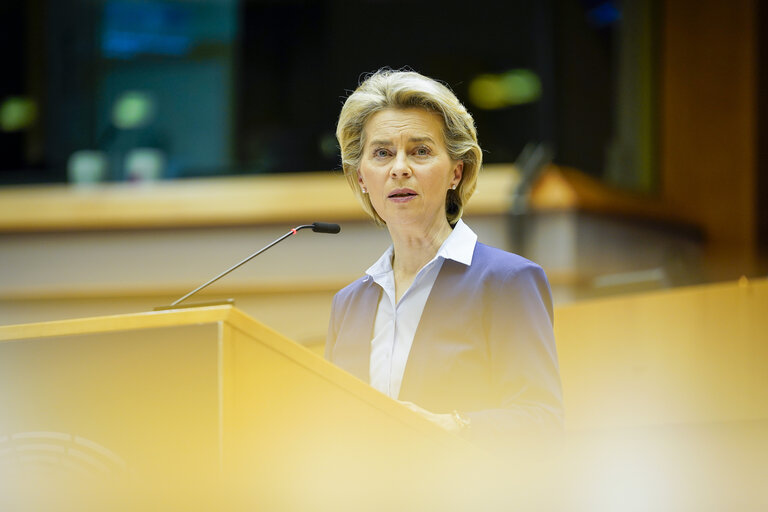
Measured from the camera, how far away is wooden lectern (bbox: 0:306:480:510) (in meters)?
0.81

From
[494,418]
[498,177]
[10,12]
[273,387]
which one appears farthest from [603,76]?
[273,387]

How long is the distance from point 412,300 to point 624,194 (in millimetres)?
2378

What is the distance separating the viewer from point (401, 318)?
118 cm

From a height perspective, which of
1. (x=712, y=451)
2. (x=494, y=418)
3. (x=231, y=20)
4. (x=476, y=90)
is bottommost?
(x=712, y=451)

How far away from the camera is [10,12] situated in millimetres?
3744

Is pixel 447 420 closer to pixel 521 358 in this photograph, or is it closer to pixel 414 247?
pixel 521 358

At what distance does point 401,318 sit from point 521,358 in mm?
188

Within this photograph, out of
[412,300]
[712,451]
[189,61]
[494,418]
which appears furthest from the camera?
[189,61]

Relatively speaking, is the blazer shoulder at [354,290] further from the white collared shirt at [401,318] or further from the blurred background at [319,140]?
the blurred background at [319,140]

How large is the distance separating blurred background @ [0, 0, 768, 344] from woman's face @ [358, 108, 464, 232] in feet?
5.41

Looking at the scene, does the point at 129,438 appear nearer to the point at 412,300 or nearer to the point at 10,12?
the point at 412,300

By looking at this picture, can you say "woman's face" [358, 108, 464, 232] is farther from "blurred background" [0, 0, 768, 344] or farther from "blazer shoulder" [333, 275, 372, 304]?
"blurred background" [0, 0, 768, 344]

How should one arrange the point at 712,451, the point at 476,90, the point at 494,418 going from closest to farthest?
the point at 494,418 → the point at 712,451 → the point at 476,90

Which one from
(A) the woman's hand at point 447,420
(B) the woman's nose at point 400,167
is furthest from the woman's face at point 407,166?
(A) the woman's hand at point 447,420
